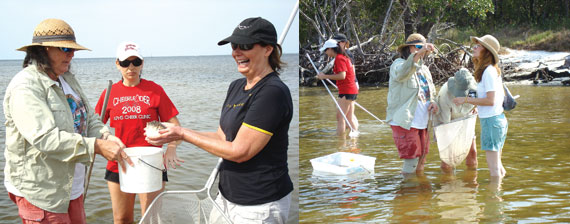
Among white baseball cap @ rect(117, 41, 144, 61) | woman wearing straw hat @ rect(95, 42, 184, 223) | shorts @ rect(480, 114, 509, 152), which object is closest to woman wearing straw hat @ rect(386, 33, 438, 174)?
shorts @ rect(480, 114, 509, 152)

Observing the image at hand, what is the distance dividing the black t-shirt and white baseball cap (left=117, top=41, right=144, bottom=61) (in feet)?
4.72

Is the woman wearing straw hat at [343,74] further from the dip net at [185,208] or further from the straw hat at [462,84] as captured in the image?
the dip net at [185,208]

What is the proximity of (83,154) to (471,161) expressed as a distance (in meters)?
4.92

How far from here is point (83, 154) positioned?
99.9 inches

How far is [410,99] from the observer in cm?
550

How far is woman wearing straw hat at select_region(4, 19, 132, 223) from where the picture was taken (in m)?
2.48

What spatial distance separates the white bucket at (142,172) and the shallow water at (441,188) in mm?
2000

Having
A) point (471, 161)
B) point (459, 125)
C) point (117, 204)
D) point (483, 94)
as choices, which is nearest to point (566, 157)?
point (471, 161)

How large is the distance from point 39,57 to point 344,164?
4.23m

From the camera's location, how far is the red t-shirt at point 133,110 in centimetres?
378

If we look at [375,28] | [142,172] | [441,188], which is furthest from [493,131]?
[375,28]

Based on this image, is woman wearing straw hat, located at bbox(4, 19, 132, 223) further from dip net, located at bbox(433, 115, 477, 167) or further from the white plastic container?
the white plastic container

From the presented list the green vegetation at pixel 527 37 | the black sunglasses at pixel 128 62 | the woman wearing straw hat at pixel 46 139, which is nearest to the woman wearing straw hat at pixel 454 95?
the black sunglasses at pixel 128 62

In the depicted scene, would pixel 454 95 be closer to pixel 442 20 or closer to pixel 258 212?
pixel 258 212
